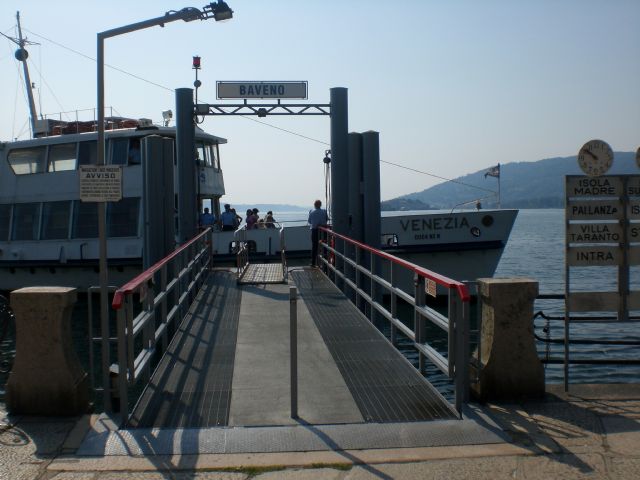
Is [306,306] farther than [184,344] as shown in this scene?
Yes

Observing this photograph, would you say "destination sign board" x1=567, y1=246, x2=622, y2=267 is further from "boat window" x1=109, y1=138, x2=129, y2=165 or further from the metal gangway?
"boat window" x1=109, y1=138, x2=129, y2=165

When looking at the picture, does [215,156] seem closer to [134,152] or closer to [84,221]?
[134,152]

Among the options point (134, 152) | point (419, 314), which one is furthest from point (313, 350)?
point (134, 152)

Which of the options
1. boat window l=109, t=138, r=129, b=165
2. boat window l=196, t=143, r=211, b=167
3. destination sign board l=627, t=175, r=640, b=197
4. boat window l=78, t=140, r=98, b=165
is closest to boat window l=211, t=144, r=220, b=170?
boat window l=196, t=143, r=211, b=167

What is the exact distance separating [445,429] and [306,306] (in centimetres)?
585

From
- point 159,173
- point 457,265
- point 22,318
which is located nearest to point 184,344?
point 22,318

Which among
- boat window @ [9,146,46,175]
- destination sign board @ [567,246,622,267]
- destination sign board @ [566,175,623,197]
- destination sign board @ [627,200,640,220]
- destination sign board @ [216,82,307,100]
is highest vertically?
destination sign board @ [216,82,307,100]

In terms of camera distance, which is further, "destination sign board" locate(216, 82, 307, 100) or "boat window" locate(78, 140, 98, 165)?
"boat window" locate(78, 140, 98, 165)

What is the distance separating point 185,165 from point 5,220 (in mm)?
8821

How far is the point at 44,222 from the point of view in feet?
66.5

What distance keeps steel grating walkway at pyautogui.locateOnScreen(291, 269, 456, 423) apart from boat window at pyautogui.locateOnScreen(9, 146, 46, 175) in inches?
497

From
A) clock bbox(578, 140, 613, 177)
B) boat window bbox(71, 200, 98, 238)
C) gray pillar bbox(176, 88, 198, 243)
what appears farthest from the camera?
boat window bbox(71, 200, 98, 238)

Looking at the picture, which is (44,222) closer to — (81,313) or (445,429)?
(81,313)

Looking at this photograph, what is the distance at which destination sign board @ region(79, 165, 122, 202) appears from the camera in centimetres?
643
